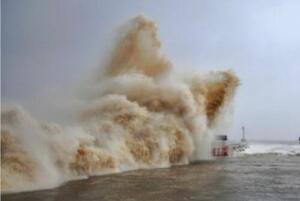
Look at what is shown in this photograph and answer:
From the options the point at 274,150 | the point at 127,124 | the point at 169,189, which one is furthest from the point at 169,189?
the point at 274,150

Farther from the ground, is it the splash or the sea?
the splash

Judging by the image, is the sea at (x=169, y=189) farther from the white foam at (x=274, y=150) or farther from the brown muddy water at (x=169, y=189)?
the white foam at (x=274, y=150)

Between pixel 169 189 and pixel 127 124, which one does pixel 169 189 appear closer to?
pixel 169 189

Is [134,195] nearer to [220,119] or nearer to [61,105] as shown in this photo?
[61,105]

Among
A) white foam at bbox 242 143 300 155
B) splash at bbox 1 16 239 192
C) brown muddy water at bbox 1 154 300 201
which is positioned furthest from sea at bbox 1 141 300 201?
white foam at bbox 242 143 300 155

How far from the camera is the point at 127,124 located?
2061 centimetres

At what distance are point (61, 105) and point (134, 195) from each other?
489 inches

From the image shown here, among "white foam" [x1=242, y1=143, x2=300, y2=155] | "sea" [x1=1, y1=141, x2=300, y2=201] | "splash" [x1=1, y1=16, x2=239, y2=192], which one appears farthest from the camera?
"white foam" [x1=242, y1=143, x2=300, y2=155]

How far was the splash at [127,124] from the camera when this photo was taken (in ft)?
44.8

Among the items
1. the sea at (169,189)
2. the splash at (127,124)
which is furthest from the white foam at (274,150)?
the sea at (169,189)

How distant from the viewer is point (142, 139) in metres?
20.8

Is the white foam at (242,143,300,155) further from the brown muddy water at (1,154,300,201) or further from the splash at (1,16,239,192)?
the brown muddy water at (1,154,300,201)

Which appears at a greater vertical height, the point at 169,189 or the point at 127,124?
the point at 127,124

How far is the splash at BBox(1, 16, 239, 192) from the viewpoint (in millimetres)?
13654
